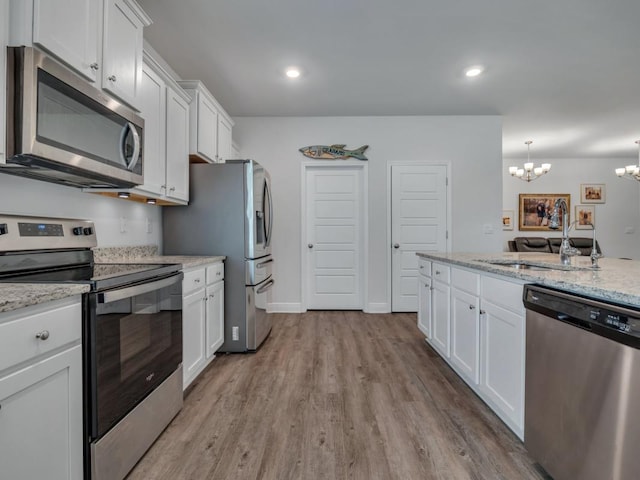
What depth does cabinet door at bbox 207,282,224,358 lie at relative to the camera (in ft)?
7.88

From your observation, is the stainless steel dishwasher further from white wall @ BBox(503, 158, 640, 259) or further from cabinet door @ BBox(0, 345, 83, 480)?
white wall @ BBox(503, 158, 640, 259)

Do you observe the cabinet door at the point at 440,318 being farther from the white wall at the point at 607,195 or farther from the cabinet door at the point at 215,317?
the white wall at the point at 607,195

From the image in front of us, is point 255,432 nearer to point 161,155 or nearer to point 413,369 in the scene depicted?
point 413,369

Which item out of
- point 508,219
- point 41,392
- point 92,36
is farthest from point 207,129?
Result: point 508,219

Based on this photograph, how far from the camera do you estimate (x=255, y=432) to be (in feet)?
5.62

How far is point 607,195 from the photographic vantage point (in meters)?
6.76

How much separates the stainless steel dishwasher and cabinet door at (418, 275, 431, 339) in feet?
4.55

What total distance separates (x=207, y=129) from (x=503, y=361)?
290 centimetres

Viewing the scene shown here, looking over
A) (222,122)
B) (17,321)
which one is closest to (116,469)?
(17,321)

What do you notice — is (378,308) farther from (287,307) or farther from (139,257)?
(139,257)

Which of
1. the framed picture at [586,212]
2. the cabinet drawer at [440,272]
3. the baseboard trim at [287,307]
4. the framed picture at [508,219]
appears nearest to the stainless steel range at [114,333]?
the cabinet drawer at [440,272]

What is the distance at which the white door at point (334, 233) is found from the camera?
4.34 meters

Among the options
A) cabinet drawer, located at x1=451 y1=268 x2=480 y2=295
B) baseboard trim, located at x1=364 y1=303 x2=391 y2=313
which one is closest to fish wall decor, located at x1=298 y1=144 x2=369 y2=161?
baseboard trim, located at x1=364 y1=303 x2=391 y2=313

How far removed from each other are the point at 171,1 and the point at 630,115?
5.66 metres
